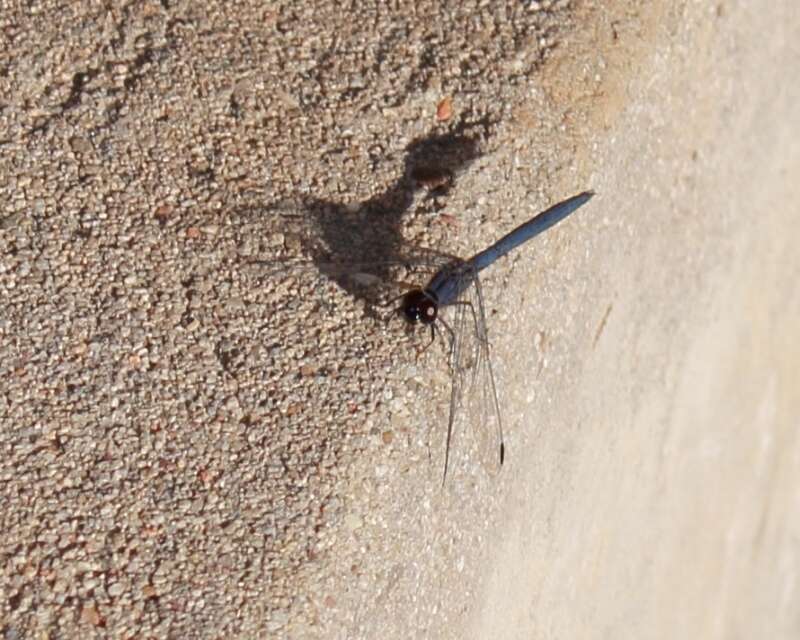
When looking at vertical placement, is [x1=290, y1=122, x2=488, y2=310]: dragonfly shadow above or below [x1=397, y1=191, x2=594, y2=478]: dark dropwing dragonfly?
above

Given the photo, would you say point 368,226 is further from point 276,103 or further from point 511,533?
point 511,533

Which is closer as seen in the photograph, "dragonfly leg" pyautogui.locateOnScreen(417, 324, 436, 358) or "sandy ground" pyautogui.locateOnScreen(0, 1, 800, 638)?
"sandy ground" pyautogui.locateOnScreen(0, 1, 800, 638)

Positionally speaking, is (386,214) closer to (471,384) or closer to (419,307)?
(419,307)

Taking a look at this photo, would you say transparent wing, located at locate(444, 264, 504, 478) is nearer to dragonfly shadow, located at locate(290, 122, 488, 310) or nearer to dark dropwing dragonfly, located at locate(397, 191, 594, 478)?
dark dropwing dragonfly, located at locate(397, 191, 594, 478)

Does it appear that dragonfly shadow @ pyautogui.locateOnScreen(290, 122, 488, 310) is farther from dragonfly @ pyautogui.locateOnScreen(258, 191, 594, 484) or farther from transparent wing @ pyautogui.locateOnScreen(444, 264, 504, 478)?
transparent wing @ pyautogui.locateOnScreen(444, 264, 504, 478)

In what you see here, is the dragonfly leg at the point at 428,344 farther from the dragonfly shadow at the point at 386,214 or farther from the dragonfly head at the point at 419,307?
the dragonfly shadow at the point at 386,214

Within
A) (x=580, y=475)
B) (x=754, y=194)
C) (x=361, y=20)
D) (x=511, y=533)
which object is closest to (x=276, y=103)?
(x=361, y=20)

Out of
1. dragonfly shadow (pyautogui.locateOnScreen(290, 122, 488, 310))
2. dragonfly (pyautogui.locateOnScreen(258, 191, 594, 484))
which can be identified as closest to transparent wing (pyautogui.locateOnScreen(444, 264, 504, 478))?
dragonfly (pyautogui.locateOnScreen(258, 191, 594, 484))

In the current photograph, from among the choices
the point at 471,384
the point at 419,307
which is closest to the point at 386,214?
the point at 419,307
